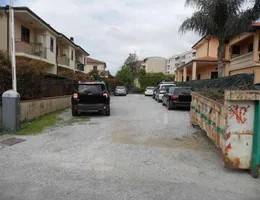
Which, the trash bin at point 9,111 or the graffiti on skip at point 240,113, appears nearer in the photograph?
the graffiti on skip at point 240,113

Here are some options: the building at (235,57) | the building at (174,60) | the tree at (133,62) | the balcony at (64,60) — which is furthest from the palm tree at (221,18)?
the building at (174,60)

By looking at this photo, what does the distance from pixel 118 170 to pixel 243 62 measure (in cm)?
2519

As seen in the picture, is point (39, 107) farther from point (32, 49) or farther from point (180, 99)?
point (32, 49)

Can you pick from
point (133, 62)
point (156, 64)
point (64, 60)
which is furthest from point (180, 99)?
point (156, 64)

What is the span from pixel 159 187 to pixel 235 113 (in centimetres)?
210

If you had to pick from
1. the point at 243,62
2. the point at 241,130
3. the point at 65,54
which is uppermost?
the point at 65,54

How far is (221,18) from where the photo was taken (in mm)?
25078

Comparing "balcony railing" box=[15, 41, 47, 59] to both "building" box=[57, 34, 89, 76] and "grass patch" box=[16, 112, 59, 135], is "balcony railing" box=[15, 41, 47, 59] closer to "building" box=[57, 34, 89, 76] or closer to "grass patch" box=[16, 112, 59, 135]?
"building" box=[57, 34, 89, 76]

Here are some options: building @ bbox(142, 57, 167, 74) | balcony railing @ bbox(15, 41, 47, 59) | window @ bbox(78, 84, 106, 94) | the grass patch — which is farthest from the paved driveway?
building @ bbox(142, 57, 167, 74)

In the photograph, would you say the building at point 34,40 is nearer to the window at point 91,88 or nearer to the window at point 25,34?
the window at point 25,34

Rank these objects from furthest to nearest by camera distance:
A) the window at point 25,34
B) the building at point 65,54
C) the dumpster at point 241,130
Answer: the building at point 65,54 < the window at point 25,34 < the dumpster at point 241,130

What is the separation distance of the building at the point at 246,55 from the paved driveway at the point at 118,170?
13.9m

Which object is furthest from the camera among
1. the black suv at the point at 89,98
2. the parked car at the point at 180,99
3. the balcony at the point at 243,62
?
the balcony at the point at 243,62

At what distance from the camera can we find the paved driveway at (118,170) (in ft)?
17.8
